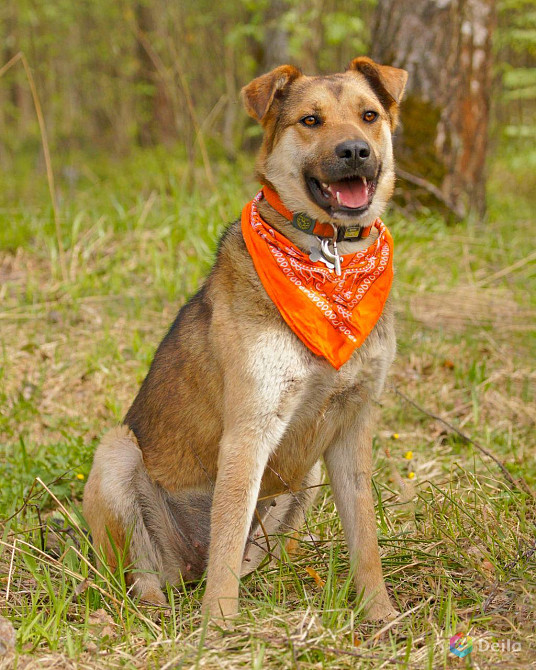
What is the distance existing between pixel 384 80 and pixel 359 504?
6.49 ft

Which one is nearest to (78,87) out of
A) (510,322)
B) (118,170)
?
(118,170)

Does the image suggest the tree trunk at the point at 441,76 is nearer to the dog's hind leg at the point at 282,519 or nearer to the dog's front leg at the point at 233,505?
the dog's hind leg at the point at 282,519

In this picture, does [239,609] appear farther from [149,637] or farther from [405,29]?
[405,29]

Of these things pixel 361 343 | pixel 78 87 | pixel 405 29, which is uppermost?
pixel 405 29

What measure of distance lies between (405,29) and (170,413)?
17.5ft

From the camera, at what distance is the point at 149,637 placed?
2.80 meters

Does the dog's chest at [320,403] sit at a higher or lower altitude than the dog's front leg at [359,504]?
higher

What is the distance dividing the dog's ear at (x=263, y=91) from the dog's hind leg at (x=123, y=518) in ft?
5.78

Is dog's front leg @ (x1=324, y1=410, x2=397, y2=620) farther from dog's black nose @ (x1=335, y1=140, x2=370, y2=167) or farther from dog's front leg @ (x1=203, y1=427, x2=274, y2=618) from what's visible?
dog's black nose @ (x1=335, y1=140, x2=370, y2=167)

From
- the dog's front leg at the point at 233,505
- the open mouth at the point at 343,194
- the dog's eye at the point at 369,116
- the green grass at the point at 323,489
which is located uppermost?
the dog's eye at the point at 369,116

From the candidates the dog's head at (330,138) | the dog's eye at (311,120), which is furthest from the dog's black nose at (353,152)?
the dog's eye at (311,120)

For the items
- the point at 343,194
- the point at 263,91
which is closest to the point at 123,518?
the point at 343,194

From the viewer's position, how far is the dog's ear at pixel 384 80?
3.52 meters
